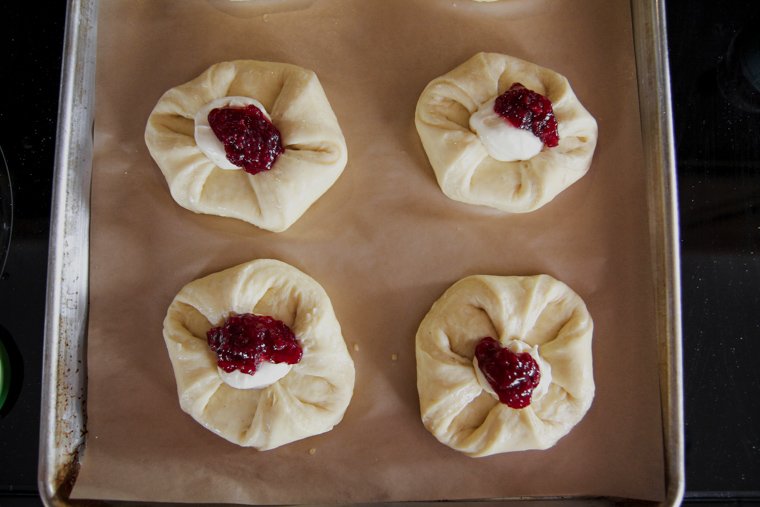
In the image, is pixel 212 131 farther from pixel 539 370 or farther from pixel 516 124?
pixel 539 370

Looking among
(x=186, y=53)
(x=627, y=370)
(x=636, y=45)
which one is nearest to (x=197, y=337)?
(x=186, y=53)

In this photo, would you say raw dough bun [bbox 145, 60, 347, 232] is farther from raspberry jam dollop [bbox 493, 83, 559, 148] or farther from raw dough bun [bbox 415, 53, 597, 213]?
raspberry jam dollop [bbox 493, 83, 559, 148]

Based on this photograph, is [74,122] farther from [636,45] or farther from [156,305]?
[636,45]

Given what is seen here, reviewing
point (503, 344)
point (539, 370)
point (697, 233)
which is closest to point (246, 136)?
point (503, 344)

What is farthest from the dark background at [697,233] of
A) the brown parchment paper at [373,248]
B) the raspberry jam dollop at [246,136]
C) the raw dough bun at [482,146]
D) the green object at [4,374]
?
the raspberry jam dollop at [246,136]

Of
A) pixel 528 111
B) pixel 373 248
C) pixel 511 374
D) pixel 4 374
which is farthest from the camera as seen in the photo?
pixel 4 374

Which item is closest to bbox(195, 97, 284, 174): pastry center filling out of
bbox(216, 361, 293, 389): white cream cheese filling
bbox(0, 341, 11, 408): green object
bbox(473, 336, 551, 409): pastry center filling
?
bbox(216, 361, 293, 389): white cream cheese filling

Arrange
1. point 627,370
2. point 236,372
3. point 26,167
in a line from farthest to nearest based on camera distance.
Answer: point 26,167 → point 627,370 → point 236,372
